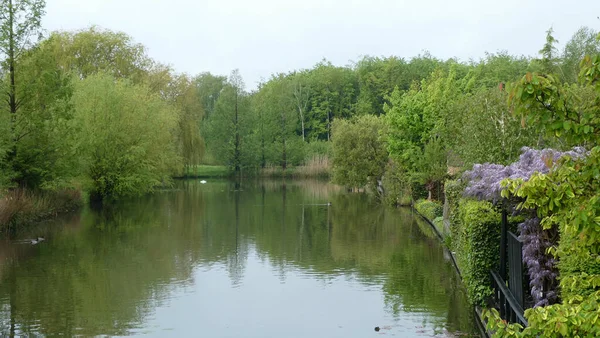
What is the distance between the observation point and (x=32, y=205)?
32.4 m

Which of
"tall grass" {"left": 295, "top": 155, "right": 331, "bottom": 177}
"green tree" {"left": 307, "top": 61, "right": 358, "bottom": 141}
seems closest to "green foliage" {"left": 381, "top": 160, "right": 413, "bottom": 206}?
"tall grass" {"left": 295, "top": 155, "right": 331, "bottom": 177}

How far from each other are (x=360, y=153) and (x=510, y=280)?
125ft

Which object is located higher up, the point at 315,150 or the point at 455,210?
the point at 315,150

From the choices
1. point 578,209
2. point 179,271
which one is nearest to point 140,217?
point 179,271

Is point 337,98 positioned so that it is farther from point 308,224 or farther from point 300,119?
point 308,224

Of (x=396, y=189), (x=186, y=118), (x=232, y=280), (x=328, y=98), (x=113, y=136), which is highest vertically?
(x=328, y=98)

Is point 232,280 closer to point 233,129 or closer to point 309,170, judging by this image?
point 309,170

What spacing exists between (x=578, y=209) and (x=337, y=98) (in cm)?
9773

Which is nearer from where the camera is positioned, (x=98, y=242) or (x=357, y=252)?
(x=357, y=252)

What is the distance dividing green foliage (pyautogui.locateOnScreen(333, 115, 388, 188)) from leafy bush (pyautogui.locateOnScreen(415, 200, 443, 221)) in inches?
468

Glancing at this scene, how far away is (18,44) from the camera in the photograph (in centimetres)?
3381

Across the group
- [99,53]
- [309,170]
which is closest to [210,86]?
[309,170]

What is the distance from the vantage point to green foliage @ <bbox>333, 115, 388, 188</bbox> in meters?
50.3

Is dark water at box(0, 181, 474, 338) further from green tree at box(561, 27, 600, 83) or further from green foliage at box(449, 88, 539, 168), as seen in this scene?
green tree at box(561, 27, 600, 83)
